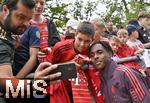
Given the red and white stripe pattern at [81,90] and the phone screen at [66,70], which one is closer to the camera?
the phone screen at [66,70]

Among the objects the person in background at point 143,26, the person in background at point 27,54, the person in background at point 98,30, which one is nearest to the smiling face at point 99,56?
the person in background at point 27,54

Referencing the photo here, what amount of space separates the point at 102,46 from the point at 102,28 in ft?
4.28

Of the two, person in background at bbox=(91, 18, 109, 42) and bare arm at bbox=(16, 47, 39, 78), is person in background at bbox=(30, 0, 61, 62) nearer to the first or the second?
bare arm at bbox=(16, 47, 39, 78)

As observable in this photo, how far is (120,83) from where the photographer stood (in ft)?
15.1

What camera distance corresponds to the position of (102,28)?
6.55 meters

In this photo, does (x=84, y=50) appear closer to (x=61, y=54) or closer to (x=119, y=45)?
(x=61, y=54)

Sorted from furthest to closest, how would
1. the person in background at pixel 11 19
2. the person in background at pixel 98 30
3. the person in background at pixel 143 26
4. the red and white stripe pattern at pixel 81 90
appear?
the person in background at pixel 143 26 → the person in background at pixel 98 30 → the red and white stripe pattern at pixel 81 90 → the person in background at pixel 11 19

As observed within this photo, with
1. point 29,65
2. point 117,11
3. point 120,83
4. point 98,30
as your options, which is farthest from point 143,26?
point 117,11

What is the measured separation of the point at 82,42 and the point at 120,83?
929mm

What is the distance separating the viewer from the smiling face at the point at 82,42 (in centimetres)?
531

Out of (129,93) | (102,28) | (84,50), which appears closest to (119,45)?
(102,28)

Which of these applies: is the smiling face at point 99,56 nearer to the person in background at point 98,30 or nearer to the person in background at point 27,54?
the person in background at point 27,54

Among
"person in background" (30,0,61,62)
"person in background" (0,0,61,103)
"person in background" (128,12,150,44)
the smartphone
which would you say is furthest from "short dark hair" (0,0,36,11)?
"person in background" (128,12,150,44)

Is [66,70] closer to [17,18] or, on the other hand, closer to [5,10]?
[17,18]
